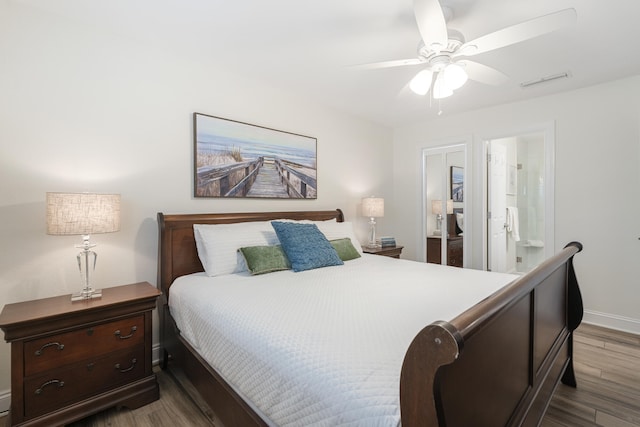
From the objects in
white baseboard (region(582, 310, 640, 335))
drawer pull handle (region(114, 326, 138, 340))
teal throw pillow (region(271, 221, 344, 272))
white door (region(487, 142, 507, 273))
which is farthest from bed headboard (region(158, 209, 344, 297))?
white baseboard (region(582, 310, 640, 335))

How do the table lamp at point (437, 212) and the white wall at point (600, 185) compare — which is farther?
the table lamp at point (437, 212)

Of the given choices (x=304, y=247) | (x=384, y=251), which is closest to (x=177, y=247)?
(x=304, y=247)

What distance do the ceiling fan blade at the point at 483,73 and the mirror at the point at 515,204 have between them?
6.41ft

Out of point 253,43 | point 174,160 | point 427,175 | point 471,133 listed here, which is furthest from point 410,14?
point 427,175

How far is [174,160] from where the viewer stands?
96.7 inches

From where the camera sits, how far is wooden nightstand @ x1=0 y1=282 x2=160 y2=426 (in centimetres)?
148

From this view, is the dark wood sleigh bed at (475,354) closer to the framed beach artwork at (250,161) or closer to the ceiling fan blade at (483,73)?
the framed beach artwork at (250,161)

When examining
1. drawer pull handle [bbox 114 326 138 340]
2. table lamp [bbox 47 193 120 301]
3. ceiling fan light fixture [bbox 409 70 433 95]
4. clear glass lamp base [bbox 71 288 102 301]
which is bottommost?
drawer pull handle [bbox 114 326 138 340]

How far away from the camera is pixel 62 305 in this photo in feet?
5.48

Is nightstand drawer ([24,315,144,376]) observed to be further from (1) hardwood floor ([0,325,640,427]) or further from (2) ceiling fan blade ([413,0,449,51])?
(2) ceiling fan blade ([413,0,449,51])

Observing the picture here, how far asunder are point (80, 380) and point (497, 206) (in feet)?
15.1

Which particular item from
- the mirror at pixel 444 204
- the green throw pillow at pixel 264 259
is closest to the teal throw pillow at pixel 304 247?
the green throw pillow at pixel 264 259

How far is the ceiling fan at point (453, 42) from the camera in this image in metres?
1.43

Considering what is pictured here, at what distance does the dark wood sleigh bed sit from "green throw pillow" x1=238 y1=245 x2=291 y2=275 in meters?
0.50
